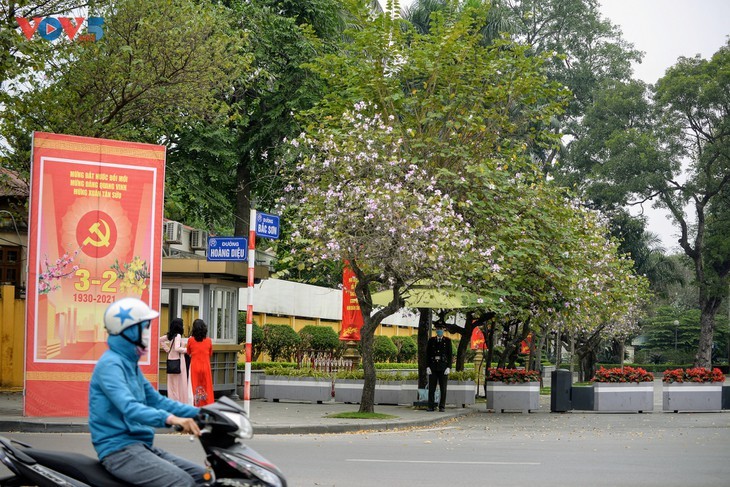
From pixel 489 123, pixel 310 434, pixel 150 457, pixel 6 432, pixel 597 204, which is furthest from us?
pixel 597 204

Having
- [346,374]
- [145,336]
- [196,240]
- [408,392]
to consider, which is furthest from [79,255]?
[196,240]

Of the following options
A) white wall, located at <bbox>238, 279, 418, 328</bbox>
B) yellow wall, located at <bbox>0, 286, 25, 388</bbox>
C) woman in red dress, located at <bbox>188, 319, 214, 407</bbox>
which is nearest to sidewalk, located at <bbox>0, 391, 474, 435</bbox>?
woman in red dress, located at <bbox>188, 319, 214, 407</bbox>

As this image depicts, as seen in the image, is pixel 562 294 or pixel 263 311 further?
pixel 263 311

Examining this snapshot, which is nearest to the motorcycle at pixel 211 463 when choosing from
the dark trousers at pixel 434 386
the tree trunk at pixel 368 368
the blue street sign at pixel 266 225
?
the blue street sign at pixel 266 225

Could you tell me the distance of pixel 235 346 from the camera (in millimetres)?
26656

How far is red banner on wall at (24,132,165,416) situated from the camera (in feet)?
61.3

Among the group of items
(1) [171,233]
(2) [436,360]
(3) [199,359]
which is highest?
(1) [171,233]

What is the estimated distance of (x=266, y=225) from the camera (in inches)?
738

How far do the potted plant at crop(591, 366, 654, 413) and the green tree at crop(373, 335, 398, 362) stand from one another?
60.3 feet

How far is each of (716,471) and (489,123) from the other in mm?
14284

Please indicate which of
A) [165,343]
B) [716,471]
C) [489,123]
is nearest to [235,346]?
[165,343]

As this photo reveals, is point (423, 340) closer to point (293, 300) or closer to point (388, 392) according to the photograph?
point (388, 392)

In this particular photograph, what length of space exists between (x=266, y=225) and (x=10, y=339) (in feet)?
36.6

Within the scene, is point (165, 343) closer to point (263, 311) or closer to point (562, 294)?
point (562, 294)
